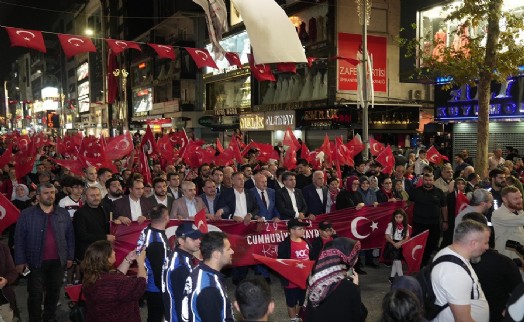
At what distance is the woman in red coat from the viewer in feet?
13.6

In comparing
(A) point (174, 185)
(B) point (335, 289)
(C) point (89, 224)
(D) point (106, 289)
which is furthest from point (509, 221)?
(A) point (174, 185)

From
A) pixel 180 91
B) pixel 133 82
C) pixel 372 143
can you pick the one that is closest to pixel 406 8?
pixel 372 143

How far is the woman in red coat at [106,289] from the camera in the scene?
413 centimetres

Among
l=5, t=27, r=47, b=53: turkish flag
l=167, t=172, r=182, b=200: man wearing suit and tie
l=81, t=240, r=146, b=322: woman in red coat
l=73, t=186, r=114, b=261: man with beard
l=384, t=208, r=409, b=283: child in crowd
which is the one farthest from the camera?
l=5, t=27, r=47, b=53: turkish flag

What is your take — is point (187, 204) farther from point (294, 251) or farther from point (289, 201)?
point (294, 251)

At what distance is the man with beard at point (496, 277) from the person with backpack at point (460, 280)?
47 centimetres

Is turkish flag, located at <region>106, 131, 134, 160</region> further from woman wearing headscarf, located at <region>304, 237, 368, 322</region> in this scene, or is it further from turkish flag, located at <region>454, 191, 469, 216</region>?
woman wearing headscarf, located at <region>304, 237, 368, 322</region>

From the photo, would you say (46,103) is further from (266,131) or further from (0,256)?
(0,256)

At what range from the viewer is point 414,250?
8359mm

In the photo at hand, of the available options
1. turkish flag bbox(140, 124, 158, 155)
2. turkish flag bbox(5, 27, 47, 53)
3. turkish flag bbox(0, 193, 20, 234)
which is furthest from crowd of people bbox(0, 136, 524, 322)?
turkish flag bbox(140, 124, 158, 155)

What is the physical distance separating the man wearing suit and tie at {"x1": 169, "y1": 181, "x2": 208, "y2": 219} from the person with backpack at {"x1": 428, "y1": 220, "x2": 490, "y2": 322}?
15.3 feet

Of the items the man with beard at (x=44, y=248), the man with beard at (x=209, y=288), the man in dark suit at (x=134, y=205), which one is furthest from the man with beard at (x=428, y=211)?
the man with beard at (x=209, y=288)

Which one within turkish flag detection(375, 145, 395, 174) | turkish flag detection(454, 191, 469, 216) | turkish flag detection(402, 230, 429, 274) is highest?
turkish flag detection(375, 145, 395, 174)

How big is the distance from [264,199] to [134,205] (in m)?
2.29
